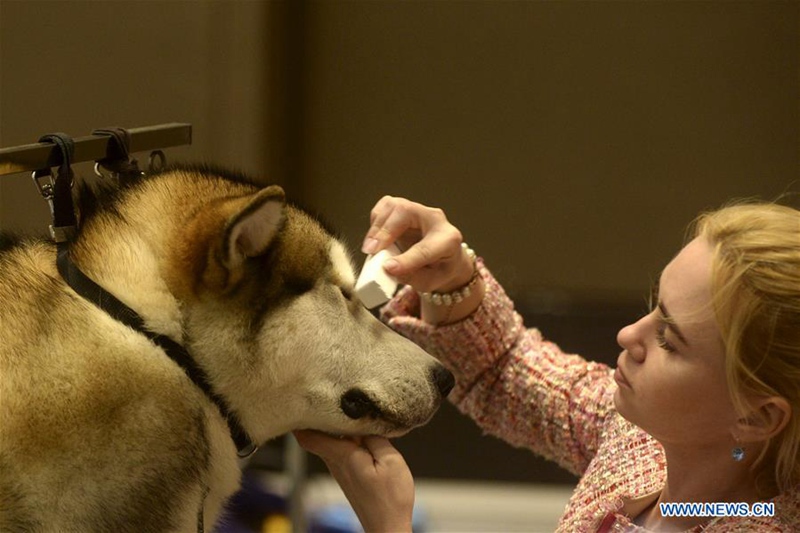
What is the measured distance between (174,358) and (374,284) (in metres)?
0.30

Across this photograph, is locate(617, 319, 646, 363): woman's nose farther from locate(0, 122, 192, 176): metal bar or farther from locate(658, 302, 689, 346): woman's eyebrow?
locate(0, 122, 192, 176): metal bar

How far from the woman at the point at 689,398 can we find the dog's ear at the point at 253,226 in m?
0.23

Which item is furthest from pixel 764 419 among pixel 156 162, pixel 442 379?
pixel 156 162

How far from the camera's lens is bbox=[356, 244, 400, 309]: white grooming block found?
1.27 metres

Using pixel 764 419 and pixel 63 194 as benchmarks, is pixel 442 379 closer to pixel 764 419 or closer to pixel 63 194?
pixel 764 419

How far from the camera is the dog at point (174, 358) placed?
104 centimetres

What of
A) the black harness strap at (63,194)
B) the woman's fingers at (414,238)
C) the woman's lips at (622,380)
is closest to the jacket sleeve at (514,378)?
the woman's fingers at (414,238)

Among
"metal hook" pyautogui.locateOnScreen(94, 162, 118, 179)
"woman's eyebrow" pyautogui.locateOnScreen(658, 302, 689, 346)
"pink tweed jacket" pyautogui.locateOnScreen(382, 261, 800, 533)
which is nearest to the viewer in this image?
"woman's eyebrow" pyautogui.locateOnScreen(658, 302, 689, 346)

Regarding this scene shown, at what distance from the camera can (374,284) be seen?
1273 mm

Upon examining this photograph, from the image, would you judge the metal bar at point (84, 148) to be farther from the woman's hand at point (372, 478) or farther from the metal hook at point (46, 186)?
the woman's hand at point (372, 478)

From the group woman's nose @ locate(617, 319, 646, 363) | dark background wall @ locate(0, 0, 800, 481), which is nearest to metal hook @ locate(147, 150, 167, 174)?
woman's nose @ locate(617, 319, 646, 363)

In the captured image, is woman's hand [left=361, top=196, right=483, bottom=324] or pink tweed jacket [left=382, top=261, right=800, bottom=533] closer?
woman's hand [left=361, top=196, right=483, bottom=324]

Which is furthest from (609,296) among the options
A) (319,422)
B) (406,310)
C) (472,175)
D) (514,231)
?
(319,422)

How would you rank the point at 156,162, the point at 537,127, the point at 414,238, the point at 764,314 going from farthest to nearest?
the point at 537,127 < the point at 414,238 < the point at 156,162 < the point at 764,314
